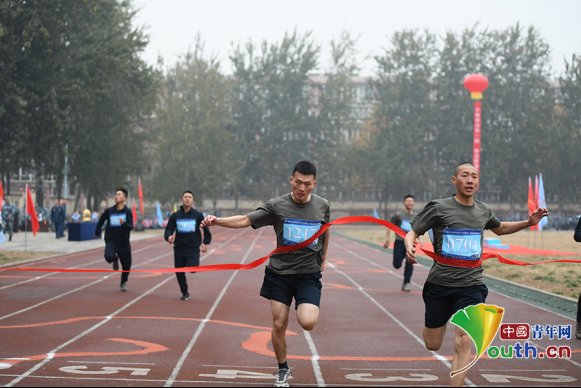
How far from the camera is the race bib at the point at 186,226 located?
15.7 m

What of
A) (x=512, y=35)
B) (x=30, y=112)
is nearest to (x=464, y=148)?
(x=512, y=35)

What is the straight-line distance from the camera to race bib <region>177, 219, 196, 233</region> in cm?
1570

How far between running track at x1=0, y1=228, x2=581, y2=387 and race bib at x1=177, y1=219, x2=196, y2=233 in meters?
1.27

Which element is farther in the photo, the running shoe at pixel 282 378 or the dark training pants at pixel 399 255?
the dark training pants at pixel 399 255

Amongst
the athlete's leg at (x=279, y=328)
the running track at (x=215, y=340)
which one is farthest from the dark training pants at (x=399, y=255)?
the athlete's leg at (x=279, y=328)

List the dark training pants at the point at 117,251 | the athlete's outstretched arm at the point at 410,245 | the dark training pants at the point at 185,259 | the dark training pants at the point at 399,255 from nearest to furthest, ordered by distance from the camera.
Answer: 1. the athlete's outstretched arm at the point at 410,245
2. the dark training pants at the point at 185,259
3. the dark training pants at the point at 117,251
4. the dark training pants at the point at 399,255

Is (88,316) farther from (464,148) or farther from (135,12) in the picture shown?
(464,148)

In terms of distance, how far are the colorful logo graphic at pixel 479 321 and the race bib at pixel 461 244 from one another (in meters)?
0.45

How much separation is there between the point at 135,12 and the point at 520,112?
4800cm

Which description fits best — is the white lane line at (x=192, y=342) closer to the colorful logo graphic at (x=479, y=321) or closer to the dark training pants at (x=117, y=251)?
the dark training pants at (x=117, y=251)

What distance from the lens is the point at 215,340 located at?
10.7 m

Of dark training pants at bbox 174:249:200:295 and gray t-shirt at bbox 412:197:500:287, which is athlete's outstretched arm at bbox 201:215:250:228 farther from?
dark training pants at bbox 174:249:200:295

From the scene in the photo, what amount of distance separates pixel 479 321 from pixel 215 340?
4483mm

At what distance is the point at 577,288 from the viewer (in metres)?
17.5
